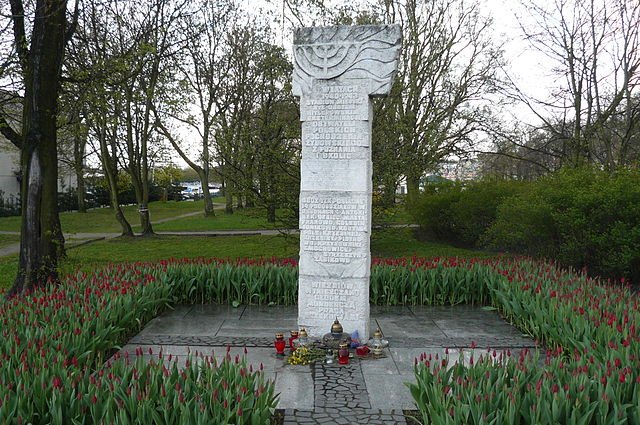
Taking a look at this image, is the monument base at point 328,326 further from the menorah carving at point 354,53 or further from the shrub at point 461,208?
the shrub at point 461,208

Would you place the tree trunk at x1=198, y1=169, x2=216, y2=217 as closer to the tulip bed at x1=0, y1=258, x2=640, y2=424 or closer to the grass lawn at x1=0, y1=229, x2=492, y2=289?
the grass lawn at x1=0, y1=229, x2=492, y2=289

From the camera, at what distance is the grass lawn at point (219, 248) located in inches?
613

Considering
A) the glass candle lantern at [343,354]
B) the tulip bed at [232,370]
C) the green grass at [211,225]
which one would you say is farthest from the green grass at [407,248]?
the glass candle lantern at [343,354]

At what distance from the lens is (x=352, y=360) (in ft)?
18.9

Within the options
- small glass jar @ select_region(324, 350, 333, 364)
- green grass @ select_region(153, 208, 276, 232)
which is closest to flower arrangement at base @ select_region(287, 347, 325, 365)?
small glass jar @ select_region(324, 350, 333, 364)

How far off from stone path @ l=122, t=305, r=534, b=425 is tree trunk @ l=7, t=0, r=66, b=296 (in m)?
2.43

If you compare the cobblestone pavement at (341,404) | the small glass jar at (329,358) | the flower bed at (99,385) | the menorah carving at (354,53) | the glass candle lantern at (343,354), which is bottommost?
the cobblestone pavement at (341,404)

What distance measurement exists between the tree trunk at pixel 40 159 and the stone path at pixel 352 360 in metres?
2.43

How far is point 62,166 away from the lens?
1315 inches

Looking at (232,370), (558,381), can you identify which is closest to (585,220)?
(558,381)

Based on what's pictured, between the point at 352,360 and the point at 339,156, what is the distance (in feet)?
7.17

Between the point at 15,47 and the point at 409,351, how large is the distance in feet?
27.8

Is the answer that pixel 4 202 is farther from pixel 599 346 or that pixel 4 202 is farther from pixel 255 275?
pixel 599 346

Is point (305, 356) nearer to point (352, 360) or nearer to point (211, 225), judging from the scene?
point (352, 360)
